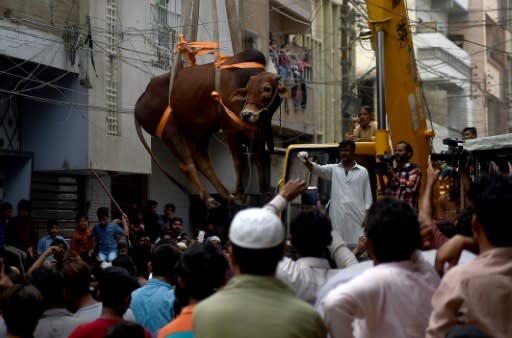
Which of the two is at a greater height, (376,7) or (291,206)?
(376,7)

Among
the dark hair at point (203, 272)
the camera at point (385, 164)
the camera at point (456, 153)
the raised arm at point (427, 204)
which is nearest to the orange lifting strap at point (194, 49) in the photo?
the camera at point (385, 164)

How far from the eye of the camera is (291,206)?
45.1 feet

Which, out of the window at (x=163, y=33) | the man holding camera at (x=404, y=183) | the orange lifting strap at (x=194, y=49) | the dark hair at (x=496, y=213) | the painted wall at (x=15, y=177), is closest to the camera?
the dark hair at (x=496, y=213)

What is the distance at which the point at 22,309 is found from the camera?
588cm

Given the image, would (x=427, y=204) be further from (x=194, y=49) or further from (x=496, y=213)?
(x=194, y=49)

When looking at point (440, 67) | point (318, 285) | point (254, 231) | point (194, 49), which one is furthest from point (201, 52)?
point (440, 67)

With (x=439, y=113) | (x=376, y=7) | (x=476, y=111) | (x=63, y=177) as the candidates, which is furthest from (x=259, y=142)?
(x=476, y=111)

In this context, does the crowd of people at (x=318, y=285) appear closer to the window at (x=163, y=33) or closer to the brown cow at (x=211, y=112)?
the brown cow at (x=211, y=112)

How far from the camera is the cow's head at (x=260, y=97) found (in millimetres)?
9109

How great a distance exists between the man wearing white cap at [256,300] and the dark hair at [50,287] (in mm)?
2048

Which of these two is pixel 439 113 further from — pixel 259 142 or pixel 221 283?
pixel 221 283

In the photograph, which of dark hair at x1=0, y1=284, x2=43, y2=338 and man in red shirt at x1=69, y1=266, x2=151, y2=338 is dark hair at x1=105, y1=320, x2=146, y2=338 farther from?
dark hair at x1=0, y1=284, x2=43, y2=338

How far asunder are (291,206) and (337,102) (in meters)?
21.0

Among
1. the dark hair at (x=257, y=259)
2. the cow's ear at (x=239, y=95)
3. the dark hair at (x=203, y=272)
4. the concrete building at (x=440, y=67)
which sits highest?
the concrete building at (x=440, y=67)
